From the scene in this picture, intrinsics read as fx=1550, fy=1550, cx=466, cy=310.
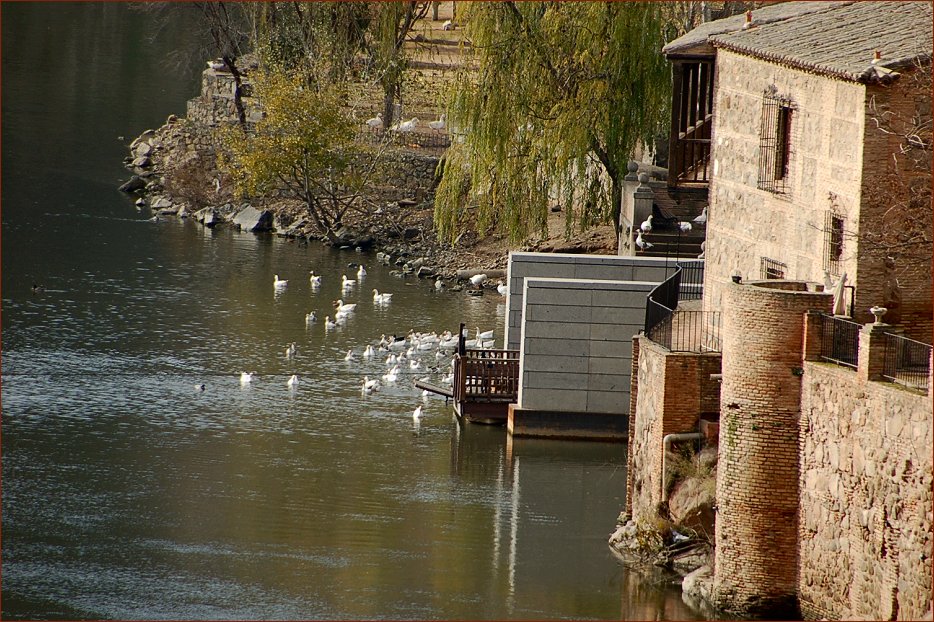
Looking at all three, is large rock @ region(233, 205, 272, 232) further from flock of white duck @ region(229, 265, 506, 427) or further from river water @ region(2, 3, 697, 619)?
flock of white duck @ region(229, 265, 506, 427)

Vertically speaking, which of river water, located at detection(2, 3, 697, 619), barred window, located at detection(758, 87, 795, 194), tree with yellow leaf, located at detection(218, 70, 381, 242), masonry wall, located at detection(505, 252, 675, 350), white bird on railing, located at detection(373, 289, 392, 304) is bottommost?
river water, located at detection(2, 3, 697, 619)

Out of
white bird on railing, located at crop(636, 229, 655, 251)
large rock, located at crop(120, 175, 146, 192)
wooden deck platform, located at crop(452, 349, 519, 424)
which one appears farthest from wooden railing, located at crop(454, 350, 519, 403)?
large rock, located at crop(120, 175, 146, 192)

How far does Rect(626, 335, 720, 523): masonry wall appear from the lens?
25281 mm

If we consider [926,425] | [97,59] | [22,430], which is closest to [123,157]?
[97,59]

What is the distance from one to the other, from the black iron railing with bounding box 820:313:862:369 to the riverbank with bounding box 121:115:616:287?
25.6 m

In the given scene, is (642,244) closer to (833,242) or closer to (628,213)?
(628,213)

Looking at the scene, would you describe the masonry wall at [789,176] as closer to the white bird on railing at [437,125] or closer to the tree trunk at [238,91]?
the white bird on railing at [437,125]

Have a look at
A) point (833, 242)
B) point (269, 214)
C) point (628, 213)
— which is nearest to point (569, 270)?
point (628, 213)

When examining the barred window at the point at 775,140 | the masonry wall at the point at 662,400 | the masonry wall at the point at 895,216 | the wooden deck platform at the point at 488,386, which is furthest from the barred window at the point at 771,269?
the wooden deck platform at the point at 488,386

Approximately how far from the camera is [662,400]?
25438 mm

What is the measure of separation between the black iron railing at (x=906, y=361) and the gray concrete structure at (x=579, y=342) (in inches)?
439

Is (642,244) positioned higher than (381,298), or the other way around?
(642,244)

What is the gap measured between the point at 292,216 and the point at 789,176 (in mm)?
35229

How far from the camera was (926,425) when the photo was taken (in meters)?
18.9
